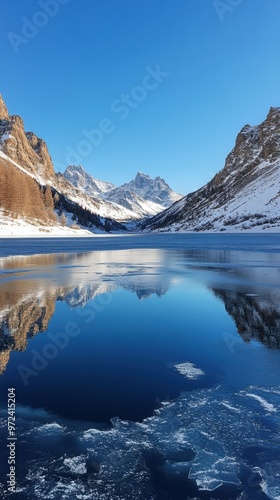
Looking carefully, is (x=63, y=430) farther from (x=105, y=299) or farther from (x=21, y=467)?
(x=105, y=299)

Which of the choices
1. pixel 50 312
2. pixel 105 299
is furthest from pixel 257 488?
pixel 105 299

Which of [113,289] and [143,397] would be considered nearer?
[143,397]

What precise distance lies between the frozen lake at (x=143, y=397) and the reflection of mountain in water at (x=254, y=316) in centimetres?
5

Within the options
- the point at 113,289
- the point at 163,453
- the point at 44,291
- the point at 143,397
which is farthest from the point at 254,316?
the point at 44,291

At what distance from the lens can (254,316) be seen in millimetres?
14305

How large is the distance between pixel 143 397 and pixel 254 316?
316 inches

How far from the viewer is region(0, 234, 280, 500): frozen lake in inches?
211

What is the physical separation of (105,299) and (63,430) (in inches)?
438

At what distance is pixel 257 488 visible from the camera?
5117mm

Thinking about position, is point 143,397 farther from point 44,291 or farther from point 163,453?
point 44,291

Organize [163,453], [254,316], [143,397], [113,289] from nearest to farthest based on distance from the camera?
[163,453] → [143,397] → [254,316] → [113,289]

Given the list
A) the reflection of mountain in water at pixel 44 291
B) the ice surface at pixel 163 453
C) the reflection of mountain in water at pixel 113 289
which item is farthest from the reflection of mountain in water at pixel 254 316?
the ice surface at pixel 163 453

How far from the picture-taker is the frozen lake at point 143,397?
5.35m

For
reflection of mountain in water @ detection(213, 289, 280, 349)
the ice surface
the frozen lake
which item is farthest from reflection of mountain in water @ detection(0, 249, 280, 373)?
the ice surface
